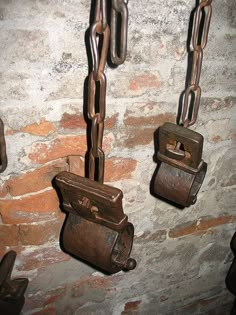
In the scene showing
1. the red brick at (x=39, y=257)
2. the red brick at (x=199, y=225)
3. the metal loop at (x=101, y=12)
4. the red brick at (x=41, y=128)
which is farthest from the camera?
the red brick at (x=199, y=225)

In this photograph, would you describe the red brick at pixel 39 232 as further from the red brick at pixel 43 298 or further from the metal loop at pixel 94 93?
the metal loop at pixel 94 93

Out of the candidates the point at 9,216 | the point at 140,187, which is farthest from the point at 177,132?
the point at 9,216

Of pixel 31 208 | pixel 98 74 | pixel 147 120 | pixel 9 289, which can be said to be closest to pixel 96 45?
pixel 98 74

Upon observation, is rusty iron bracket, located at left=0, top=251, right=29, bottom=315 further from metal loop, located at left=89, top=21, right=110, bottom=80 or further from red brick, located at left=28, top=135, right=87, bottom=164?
metal loop, located at left=89, top=21, right=110, bottom=80

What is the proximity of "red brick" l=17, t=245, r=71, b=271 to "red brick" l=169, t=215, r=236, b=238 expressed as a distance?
1.62 feet

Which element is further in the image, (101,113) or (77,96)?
(77,96)

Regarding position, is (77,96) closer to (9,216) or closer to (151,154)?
(151,154)

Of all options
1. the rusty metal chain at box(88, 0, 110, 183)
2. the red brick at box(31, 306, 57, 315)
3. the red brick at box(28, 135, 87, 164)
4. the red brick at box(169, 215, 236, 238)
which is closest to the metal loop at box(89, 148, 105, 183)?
the rusty metal chain at box(88, 0, 110, 183)

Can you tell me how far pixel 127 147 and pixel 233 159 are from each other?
19.6 inches

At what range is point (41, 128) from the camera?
98 cm

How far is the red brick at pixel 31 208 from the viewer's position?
1067 mm

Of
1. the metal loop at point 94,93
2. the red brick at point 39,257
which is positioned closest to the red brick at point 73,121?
the metal loop at point 94,93

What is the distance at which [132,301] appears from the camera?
1.53 m

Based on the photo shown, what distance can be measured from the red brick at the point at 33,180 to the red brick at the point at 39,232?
5.8 inches
